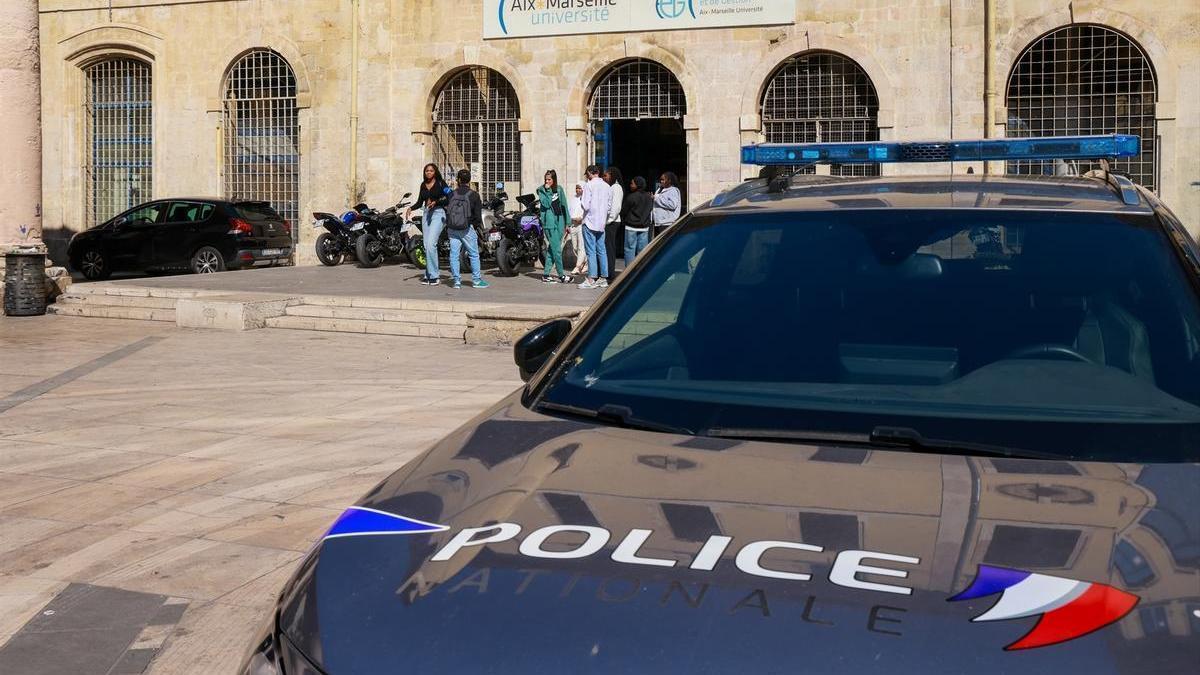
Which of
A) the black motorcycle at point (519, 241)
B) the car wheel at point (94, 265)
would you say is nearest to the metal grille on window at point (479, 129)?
the black motorcycle at point (519, 241)

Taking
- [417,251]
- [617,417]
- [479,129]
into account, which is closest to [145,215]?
[417,251]

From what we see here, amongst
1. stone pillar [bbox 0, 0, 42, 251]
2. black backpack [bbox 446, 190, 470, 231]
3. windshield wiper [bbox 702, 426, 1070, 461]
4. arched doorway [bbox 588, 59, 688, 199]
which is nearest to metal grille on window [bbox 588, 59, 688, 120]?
arched doorway [bbox 588, 59, 688, 199]

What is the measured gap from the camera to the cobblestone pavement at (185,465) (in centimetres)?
479

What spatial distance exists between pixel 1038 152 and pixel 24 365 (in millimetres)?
10099

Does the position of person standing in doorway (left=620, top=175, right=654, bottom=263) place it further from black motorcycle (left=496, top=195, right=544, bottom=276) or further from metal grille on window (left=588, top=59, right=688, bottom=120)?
metal grille on window (left=588, top=59, right=688, bottom=120)

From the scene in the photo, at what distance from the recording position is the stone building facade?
63.6ft

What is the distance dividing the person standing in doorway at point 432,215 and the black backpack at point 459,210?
3.39 ft

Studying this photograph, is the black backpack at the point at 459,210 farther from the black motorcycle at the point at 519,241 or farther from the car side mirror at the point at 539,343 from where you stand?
the car side mirror at the point at 539,343

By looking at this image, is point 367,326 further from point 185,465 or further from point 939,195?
point 939,195

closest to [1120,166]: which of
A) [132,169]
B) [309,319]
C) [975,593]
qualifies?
[309,319]

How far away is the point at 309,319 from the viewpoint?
1517 centimetres

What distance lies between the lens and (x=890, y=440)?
2.65 metres

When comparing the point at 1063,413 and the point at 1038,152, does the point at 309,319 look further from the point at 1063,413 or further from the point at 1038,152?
the point at 1063,413

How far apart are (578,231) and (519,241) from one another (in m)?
2.10
